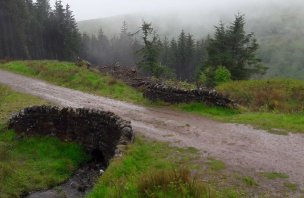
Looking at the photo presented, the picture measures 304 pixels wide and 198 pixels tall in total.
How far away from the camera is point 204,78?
46938mm

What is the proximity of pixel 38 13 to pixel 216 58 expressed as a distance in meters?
63.7

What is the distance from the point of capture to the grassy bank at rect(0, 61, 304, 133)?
2288cm

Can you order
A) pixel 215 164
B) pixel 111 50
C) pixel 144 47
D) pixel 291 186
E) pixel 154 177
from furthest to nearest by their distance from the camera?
1. pixel 111 50
2. pixel 144 47
3. pixel 215 164
4. pixel 291 186
5. pixel 154 177

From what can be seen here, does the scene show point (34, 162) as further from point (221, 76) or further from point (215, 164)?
point (221, 76)

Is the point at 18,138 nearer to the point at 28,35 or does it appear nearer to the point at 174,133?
the point at 174,133

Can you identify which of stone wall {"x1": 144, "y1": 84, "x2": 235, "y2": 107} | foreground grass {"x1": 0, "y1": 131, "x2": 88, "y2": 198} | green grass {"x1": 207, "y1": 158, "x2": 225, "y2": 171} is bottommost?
foreground grass {"x1": 0, "y1": 131, "x2": 88, "y2": 198}

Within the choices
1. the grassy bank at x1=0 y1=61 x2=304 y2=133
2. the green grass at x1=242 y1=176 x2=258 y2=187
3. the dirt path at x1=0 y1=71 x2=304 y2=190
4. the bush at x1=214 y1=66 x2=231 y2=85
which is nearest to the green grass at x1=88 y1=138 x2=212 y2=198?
the dirt path at x1=0 y1=71 x2=304 y2=190

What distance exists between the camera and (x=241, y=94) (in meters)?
32.2

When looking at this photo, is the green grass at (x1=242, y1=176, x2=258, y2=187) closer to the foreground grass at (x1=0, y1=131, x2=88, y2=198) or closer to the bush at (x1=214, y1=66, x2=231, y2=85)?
the foreground grass at (x1=0, y1=131, x2=88, y2=198)

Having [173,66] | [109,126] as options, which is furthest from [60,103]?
[173,66]

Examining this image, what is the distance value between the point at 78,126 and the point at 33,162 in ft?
11.1

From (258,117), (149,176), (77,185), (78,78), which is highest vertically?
(78,78)

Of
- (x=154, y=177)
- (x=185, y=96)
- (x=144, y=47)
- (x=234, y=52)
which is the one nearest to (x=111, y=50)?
(x=234, y=52)

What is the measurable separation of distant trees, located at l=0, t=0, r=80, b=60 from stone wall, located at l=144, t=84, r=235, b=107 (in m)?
64.7
